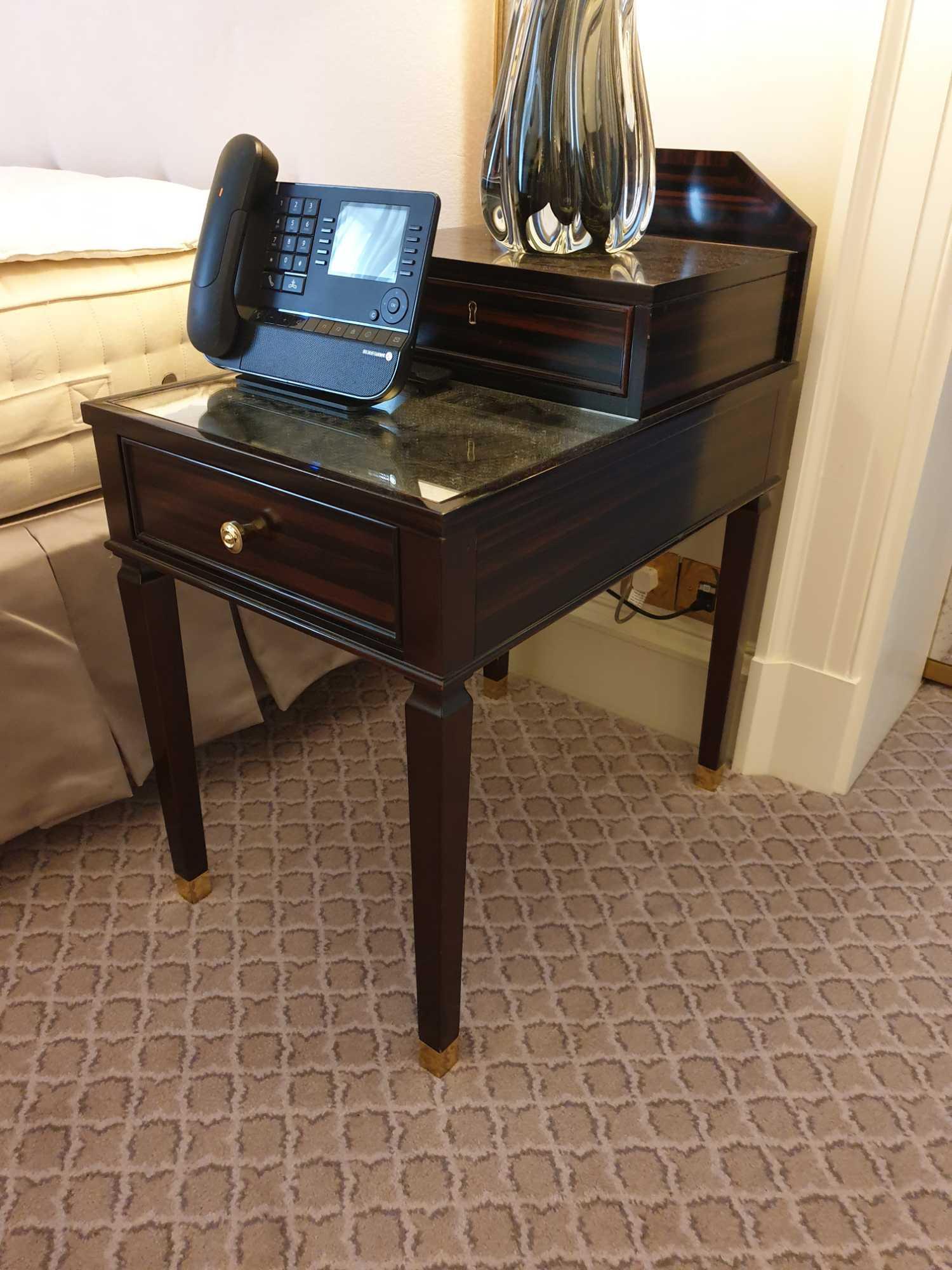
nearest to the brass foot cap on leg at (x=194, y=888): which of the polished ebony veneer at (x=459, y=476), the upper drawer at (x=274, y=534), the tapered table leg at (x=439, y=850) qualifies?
the polished ebony veneer at (x=459, y=476)

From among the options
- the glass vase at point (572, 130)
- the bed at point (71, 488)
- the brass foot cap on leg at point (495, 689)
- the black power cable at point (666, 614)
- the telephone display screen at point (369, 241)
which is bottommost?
the brass foot cap on leg at point (495, 689)

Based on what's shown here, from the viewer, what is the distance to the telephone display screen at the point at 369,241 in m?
0.87

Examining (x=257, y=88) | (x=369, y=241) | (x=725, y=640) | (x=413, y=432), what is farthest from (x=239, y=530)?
(x=257, y=88)

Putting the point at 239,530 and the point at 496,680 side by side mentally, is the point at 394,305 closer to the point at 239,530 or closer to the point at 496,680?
the point at 239,530

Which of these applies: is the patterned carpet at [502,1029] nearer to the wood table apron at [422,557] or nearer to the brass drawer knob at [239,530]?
the wood table apron at [422,557]

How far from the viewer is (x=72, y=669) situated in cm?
122

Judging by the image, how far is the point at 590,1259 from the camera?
0.85 m

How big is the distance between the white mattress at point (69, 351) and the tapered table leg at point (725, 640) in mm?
770

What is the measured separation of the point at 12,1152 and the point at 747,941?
83 cm

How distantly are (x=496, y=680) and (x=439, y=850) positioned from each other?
0.81 m

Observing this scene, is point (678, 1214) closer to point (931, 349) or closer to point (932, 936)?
point (932, 936)

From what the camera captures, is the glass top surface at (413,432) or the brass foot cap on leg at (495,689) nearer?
the glass top surface at (413,432)

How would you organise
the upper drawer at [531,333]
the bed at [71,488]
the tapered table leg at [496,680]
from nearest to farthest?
the upper drawer at [531,333] < the bed at [71,488] < the tapered table leg at [496,680]

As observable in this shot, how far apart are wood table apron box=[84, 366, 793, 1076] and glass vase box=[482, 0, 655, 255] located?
24 centimetres
